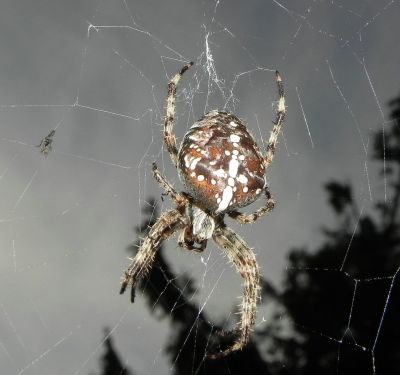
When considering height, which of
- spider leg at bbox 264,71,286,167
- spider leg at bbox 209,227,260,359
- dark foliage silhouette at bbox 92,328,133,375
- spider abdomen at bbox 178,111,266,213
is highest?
spider leg at bbox 264,71,286,167

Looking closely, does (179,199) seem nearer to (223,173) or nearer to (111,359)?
(223,173)

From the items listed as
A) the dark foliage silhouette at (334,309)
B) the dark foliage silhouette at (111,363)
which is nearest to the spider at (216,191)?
the dark foliage silhouette at (111,363)

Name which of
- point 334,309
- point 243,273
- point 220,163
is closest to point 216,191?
point 220,163

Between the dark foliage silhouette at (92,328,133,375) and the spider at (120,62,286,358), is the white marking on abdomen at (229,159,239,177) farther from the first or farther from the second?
the dark foliage silhouette at (92,328,133,375)

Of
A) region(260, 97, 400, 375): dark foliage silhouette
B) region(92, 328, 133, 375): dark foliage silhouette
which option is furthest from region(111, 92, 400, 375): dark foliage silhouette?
region(92, 328, 133, 375): dark foliage silhouette

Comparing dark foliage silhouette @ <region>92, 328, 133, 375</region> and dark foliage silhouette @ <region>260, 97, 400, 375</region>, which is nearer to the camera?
dark foliage silhouette @ <region>92, 328, 133, 375</region>

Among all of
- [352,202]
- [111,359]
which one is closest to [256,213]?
[111,359]
